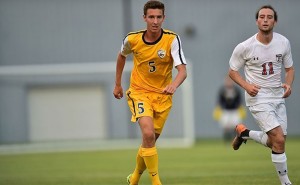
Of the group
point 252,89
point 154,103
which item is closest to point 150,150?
point 154,103

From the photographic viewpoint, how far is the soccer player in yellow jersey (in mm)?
9234

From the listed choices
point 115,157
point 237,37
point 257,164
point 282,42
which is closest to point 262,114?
point 282,42

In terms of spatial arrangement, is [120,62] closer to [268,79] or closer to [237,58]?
[237,58]

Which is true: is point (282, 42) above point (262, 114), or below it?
above

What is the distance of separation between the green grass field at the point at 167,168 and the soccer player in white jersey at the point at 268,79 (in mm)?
950

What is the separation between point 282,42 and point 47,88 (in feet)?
48.0

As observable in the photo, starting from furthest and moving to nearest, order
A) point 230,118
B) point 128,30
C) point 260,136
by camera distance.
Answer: point 128,30, point 230,118, point 260,136

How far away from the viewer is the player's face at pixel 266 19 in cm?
921

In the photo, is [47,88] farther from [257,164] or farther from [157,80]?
[157,80]

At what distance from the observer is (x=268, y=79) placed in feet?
30.8

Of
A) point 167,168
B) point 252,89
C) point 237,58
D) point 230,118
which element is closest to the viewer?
point 252,89

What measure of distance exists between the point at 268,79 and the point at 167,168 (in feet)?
16.6

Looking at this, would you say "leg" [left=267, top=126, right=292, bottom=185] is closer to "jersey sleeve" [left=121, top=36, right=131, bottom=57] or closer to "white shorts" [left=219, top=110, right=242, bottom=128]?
"jersey sleeve" [left=121, top=36, right=131, bottom=57]

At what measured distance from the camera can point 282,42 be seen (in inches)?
368
